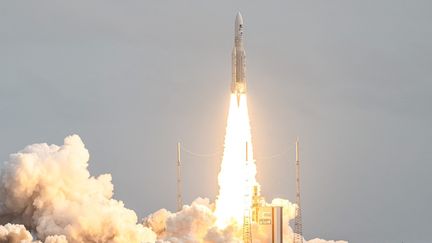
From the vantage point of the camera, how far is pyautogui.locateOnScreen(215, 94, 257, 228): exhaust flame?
78625mm

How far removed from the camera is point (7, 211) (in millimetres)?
80500

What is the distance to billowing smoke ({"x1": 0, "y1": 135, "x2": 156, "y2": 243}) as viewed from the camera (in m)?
78.8

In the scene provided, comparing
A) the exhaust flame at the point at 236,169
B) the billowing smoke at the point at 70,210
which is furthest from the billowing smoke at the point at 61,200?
the exhaust flame at the point at 236,169

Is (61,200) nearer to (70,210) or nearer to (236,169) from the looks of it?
(70,210)

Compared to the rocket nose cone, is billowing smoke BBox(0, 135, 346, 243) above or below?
below

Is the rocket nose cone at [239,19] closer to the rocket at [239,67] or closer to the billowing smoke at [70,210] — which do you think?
the rocket at [239,67]

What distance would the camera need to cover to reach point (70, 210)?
7919 centimetres

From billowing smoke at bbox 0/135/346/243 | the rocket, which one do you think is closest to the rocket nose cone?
the rocket

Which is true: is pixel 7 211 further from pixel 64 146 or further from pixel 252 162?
pixel 252 162

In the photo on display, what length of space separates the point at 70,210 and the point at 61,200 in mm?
1317

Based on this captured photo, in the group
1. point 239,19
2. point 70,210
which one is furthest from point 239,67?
point 70,210

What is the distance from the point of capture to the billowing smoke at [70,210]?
255 ft

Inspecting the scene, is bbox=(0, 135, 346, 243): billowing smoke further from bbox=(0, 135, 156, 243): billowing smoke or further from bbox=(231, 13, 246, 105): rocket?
bbox=(231, 13, 246, 105): rocket

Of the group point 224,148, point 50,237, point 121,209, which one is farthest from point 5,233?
point 224,148
